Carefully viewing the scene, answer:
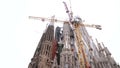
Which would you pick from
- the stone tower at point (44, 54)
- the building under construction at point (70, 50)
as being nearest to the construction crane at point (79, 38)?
the building under construction at point (70, 50)

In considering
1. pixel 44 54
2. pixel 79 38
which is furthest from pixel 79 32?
pixel 44 54

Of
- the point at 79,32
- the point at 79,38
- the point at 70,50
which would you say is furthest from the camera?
the point at 79,32

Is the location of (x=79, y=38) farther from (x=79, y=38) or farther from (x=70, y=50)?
(x=70, y=50)

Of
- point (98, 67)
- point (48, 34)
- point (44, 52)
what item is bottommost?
point (98, 67)

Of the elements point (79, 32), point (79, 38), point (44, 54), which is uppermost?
point (79, 32)

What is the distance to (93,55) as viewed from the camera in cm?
6381

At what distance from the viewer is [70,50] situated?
5644cm

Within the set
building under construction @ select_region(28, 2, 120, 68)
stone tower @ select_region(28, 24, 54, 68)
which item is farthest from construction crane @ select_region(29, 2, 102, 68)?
stone tower @ select_region(28, 24, 54, 68)

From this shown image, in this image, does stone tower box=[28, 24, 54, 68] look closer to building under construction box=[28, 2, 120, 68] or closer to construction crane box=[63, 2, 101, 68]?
building under construction box=[28, 2, 120, 68]

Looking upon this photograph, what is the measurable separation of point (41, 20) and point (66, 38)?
19.3m

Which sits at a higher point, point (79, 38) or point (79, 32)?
point (79, 32)

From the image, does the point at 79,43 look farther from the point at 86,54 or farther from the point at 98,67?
the point at 98,67

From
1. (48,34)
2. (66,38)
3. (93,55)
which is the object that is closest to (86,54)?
(93,55)

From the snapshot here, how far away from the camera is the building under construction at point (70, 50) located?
51875mm
